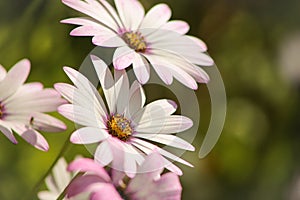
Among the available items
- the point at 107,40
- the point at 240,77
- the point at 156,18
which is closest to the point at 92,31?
the point at 107,40

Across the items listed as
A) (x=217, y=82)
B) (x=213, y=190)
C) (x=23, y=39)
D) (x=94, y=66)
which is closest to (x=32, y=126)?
(x=94, y=66)

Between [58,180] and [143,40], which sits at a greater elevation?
[143,40]

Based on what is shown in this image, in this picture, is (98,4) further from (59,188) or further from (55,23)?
(55,23)

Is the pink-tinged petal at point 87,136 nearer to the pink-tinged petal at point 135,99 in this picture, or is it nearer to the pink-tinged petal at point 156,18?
the pink-tinged petal at point 135,99

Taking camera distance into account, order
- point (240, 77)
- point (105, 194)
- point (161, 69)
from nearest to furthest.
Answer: point (105, 194), point (161, 69), point (240, 77)

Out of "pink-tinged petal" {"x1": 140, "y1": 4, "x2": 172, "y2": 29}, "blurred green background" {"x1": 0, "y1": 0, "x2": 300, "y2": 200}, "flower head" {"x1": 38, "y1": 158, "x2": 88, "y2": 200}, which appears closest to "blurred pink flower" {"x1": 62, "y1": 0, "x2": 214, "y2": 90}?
"pink-tinged petal" {"x1": 140, "y1": 4, "x2": 172, "y2": 29}

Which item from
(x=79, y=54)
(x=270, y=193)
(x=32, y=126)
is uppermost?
(x=32, y=126)

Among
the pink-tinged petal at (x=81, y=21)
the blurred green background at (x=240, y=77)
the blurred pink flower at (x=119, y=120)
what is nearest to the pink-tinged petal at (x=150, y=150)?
the blurred pink flower at (x=119, y=120)

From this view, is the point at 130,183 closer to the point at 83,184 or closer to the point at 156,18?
the point at 83,184
